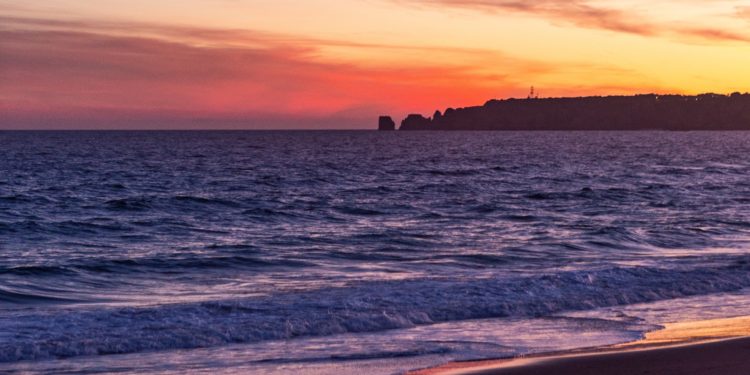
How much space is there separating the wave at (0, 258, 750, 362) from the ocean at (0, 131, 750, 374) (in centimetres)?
4

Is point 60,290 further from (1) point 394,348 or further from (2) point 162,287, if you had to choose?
(1) point 394,348

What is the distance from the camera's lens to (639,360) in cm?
936

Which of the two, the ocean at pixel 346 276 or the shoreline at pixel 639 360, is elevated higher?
the shoreline at pixel 639 360

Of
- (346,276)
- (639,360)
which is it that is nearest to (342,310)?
(346,276)

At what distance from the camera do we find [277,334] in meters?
11.6

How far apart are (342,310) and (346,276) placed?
4189mm

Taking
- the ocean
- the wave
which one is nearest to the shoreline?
the ocean

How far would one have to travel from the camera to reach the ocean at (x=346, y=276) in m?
10.7

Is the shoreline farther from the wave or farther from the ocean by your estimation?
the wave

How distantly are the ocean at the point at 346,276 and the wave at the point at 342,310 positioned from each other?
4 cm

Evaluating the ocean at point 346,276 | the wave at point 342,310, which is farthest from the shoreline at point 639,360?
the wave at point 342,310

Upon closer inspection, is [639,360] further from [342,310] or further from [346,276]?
[346,276]

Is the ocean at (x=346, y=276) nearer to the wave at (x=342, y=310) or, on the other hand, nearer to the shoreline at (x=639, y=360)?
A: the wave at (x=342, y=310)

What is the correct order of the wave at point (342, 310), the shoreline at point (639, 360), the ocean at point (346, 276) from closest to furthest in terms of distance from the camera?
the shoreline at point (639, 360) < the ocean at point (346, 276) < the wave at point (342, 310)
